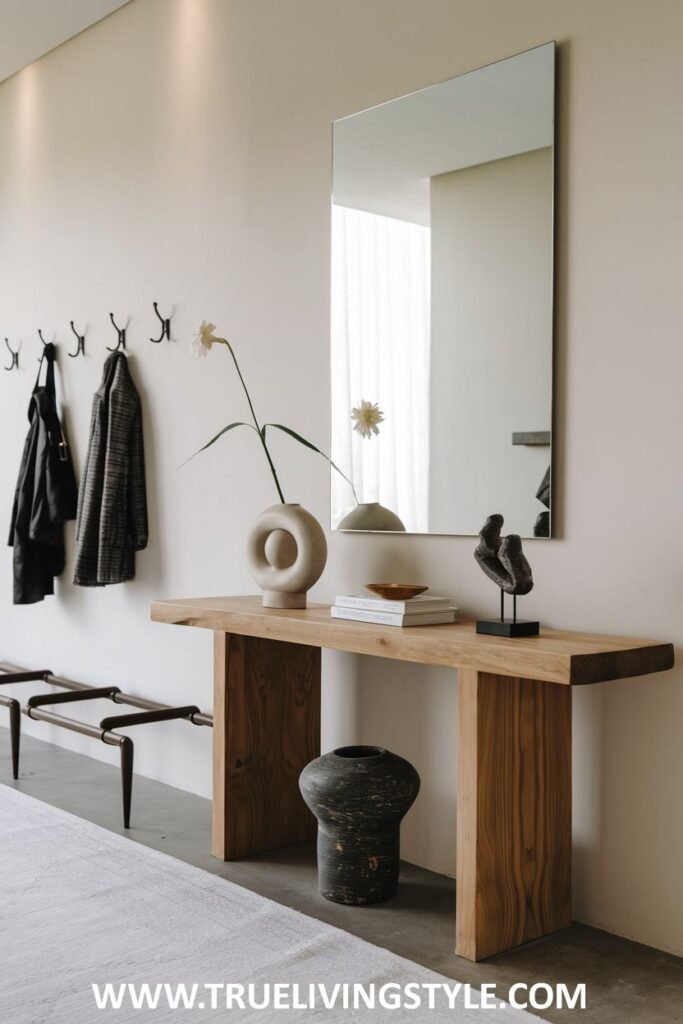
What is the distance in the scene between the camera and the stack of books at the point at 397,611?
2578 mm

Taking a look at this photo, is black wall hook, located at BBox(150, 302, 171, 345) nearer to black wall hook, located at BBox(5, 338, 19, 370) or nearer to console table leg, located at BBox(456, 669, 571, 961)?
black wall hook, located at BBox(5, 338, 19, 370)

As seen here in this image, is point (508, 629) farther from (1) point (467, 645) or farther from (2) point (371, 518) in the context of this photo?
(2) point (371, 518)

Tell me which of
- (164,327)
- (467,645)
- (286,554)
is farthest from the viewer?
(164,327)

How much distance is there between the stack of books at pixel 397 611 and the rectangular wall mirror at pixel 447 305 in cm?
27

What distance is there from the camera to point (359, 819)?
2629 millimetres

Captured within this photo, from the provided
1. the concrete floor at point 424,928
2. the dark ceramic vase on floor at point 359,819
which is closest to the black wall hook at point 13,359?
the concrete floor at point 424,928

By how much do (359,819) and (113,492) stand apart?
5.69 ft

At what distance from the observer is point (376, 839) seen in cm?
266

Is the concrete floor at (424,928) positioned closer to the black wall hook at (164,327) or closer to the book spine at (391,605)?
the book spine at (391,605)

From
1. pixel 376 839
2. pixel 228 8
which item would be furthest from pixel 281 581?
pixel 228 8

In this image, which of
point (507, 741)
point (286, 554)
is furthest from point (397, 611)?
point (286, 554)

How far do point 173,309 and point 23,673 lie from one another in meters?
1.58

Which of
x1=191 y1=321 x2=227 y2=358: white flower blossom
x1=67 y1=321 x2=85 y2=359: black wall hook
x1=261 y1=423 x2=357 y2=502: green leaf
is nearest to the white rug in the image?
x1=261 y1=423 x2=357 y2=502: green leaf

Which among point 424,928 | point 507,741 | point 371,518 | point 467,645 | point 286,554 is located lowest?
point 424,928
